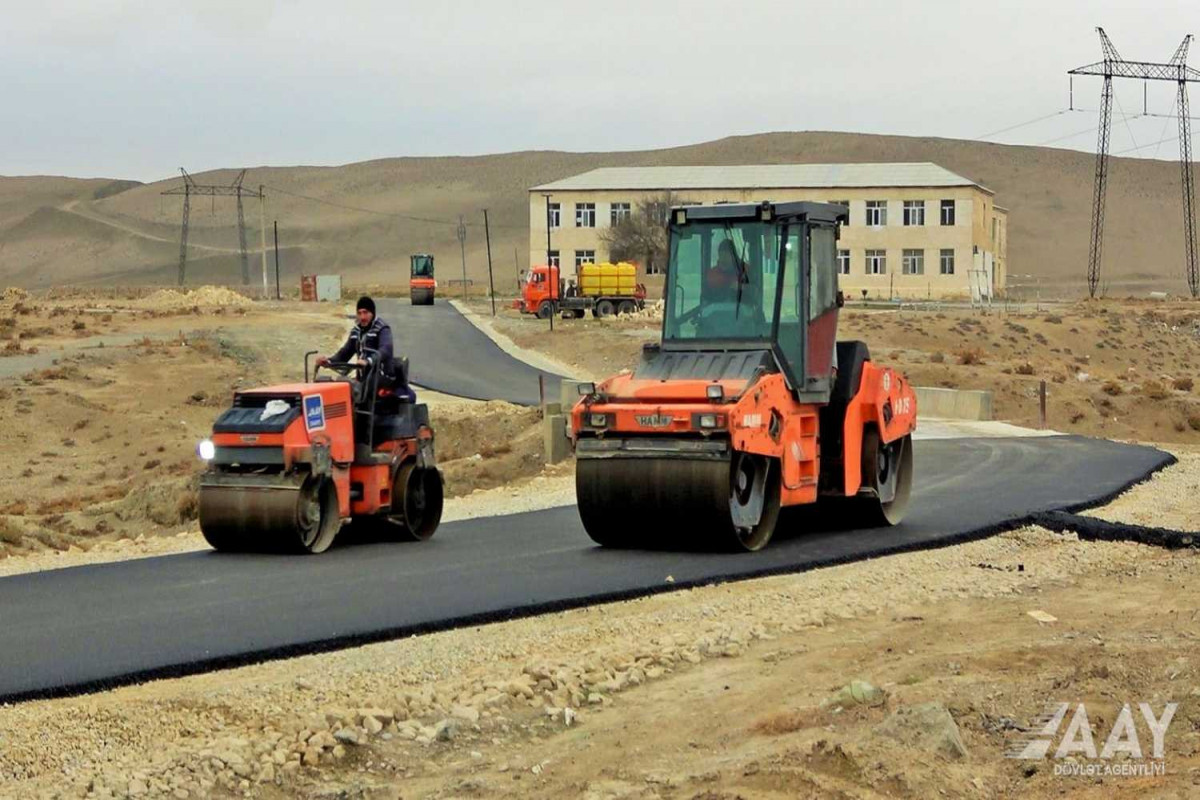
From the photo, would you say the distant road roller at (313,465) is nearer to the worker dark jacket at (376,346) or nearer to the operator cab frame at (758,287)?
the worker dark jacket at (376,346)

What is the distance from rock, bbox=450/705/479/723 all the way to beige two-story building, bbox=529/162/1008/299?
80890 millimetres

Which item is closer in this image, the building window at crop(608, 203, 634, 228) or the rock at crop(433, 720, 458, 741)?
the rock at crop(433, 720, 458, 741)

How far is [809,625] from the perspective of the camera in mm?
11016

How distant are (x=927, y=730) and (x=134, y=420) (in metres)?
30.3

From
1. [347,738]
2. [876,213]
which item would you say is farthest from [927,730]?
[876,213]

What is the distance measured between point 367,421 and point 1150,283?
130 metres

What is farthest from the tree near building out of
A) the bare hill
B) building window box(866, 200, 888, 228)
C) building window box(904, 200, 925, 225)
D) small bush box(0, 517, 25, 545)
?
small bush box(0, 517, 25, 545)

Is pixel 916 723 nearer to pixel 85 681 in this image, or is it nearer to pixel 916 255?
pixel 85 681

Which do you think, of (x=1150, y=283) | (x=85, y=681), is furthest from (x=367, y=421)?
(x=1150, y=283)

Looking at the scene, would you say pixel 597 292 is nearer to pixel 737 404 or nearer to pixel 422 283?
pixel 422 283

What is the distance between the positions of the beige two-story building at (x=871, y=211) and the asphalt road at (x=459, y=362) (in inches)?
1147

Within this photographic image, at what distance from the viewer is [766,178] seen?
93688 millimetres

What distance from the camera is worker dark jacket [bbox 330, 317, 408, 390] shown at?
14.6 m

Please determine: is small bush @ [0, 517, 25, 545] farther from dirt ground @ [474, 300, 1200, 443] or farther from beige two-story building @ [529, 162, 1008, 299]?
beige two-story building @ [529, 162, 1008, 299]
